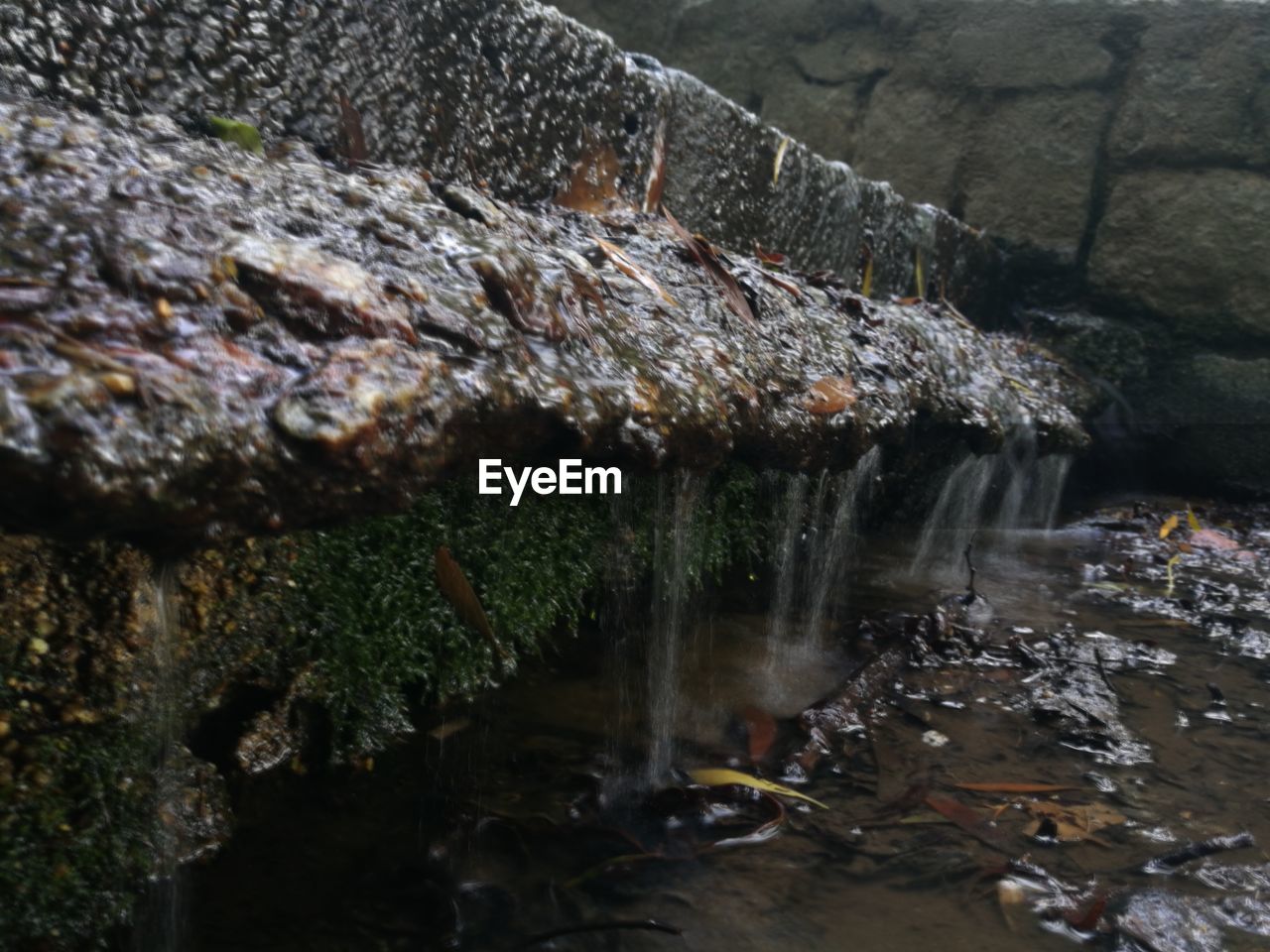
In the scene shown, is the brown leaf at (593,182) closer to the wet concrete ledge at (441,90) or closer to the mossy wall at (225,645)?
the wet concrete ledge at (441,90)

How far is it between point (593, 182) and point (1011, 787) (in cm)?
206

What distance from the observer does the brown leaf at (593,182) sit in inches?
117

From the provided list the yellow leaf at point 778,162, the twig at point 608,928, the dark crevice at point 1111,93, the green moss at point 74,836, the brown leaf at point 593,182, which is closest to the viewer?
the green moss at point 74,836

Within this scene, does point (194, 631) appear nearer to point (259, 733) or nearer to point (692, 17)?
point (259, 733)

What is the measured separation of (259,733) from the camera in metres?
2.09

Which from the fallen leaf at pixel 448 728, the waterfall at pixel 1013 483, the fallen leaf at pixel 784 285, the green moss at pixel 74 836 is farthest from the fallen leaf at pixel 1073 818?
the waterfall at pixel 1013 483

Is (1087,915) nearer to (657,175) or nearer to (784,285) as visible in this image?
(784,285)

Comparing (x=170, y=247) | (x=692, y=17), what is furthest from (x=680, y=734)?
(x=692, y=17)

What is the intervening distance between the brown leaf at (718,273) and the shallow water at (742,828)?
3.33 ft

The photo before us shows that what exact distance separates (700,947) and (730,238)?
284 cm

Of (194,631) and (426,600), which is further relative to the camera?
(426,600)

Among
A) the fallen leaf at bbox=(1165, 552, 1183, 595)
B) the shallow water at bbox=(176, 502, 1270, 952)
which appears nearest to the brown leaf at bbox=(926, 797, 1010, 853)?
the shallow water at bbox=(176, 502, 1270, 952)

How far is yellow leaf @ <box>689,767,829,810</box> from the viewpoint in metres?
2.25

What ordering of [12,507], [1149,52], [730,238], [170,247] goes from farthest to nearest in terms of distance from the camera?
[1149,52] → [730,238] → [170,247] → [12,507]
